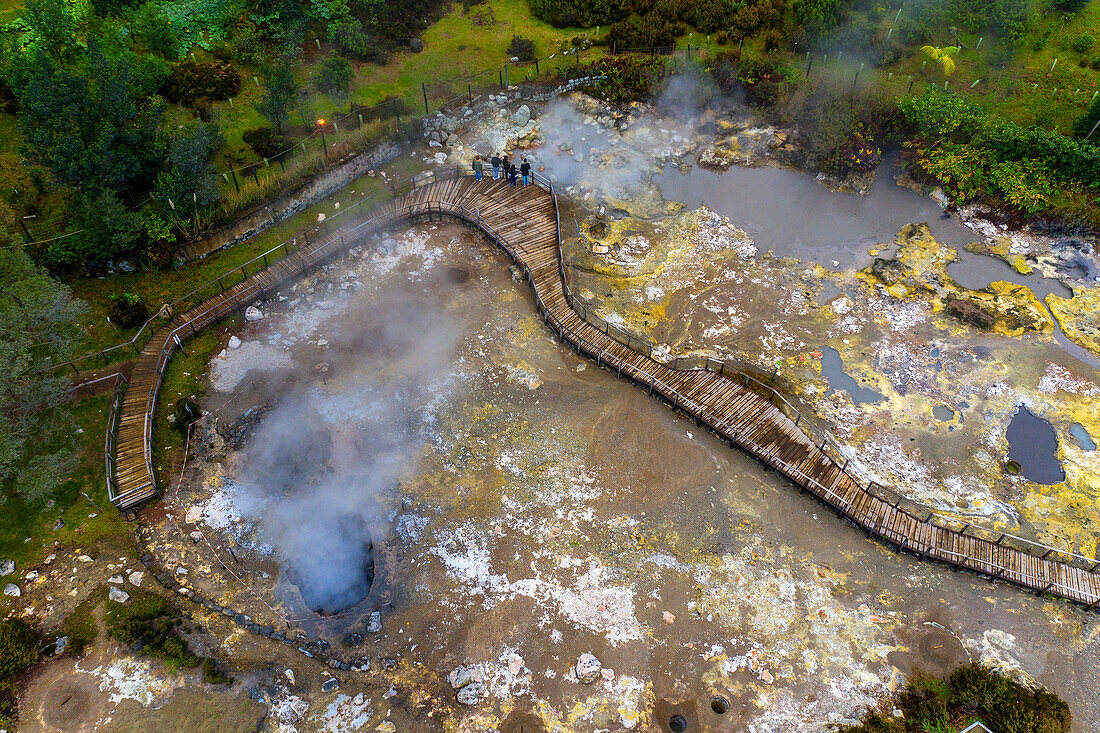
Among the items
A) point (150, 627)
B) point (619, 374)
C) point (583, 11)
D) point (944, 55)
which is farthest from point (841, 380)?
point (583, 11)

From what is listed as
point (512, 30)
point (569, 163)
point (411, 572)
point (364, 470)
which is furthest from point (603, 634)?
point (512, 30)

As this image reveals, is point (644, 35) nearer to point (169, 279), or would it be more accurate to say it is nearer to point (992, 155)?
point (992, 155)

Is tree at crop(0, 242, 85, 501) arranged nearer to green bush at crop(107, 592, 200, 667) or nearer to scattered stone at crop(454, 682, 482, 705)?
green bush at crop(107, 592, 200, 667)

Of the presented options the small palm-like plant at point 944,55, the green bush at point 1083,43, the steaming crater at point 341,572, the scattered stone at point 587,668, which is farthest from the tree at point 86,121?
the green bush at point 1083,43

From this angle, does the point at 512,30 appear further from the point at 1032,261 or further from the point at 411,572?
the point at 411,572

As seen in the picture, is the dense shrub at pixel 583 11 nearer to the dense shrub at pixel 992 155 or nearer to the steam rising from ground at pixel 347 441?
the dense shrub at pixel 992 155

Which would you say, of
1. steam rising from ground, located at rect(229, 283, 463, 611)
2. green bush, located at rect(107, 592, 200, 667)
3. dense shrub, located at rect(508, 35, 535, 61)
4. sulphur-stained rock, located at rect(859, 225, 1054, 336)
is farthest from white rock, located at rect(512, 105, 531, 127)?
green bush, located at rect(107, 592, 200, 667)
